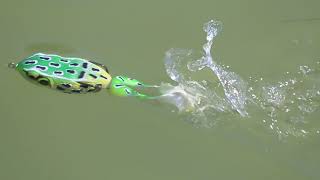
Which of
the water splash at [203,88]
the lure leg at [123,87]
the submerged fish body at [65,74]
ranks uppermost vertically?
the water splash at [203,88]

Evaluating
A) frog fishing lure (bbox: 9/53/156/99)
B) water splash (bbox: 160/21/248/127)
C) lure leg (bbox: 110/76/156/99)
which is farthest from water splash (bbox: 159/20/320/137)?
frog fishing lure (bbox: 9/53/156/99)

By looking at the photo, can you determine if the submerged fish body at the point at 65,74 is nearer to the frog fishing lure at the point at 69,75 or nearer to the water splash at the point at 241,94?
the frog fishing lure at the point at 69,75

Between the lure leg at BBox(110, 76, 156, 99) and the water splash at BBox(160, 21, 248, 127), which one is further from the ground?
the water splash at BBox(160, 21, 248, 127)

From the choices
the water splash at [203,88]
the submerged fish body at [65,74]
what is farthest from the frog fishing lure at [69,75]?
the water splash at [203,88]

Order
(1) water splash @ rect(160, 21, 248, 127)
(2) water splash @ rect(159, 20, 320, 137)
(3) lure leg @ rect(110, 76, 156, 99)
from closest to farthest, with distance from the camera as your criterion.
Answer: (3) lure leg @ rect(110, 76, 156, 99)
(1) water splash @ rect(160, 21, 248, 127)
(2) water splash @ rect(159, 20, 320, 137)

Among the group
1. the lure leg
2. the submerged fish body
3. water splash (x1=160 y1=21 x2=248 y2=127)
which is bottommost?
the submerged fish body

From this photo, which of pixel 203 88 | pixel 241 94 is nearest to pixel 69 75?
pixel 203 88

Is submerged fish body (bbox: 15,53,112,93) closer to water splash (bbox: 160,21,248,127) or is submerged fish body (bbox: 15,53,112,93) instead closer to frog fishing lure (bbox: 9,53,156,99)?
frog fishing lure (bbox: 9,53,156,99)
